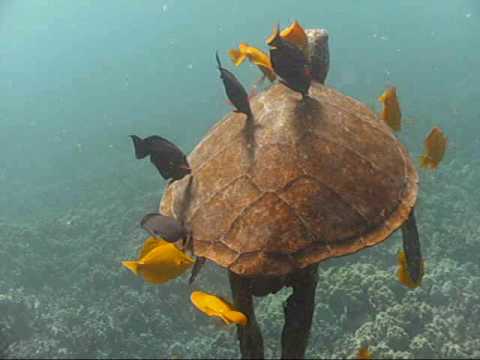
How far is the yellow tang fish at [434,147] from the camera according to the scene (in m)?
4.57

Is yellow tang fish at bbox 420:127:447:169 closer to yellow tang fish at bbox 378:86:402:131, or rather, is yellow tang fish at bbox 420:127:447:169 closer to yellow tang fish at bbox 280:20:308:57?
yellow tang fish at bbox 378:86:402:131

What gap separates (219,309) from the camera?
2.61 metres

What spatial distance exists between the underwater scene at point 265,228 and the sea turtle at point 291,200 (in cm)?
1

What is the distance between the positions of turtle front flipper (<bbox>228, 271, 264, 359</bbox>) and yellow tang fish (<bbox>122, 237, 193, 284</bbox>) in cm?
39

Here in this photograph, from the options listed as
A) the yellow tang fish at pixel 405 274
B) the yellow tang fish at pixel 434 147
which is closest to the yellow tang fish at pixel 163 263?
the yellow tang fish at pixel 405 274

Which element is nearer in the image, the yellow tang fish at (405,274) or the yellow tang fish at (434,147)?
the yellow tang fish at (405,274)

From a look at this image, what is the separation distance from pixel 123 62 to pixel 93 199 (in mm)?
38054

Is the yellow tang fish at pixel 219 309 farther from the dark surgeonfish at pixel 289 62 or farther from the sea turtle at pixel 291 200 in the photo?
the dark surgeonfish at pixel 289 62

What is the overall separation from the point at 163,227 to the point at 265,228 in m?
0.70

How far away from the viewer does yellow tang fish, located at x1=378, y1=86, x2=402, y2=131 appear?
423cm

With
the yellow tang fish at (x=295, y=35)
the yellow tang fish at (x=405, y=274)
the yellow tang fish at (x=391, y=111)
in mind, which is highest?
the yellow tang fish at (x=295, y=35)

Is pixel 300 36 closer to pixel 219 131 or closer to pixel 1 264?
pixel 219 131

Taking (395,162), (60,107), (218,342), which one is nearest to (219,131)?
(395,162)

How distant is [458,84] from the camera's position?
26.3 meters
